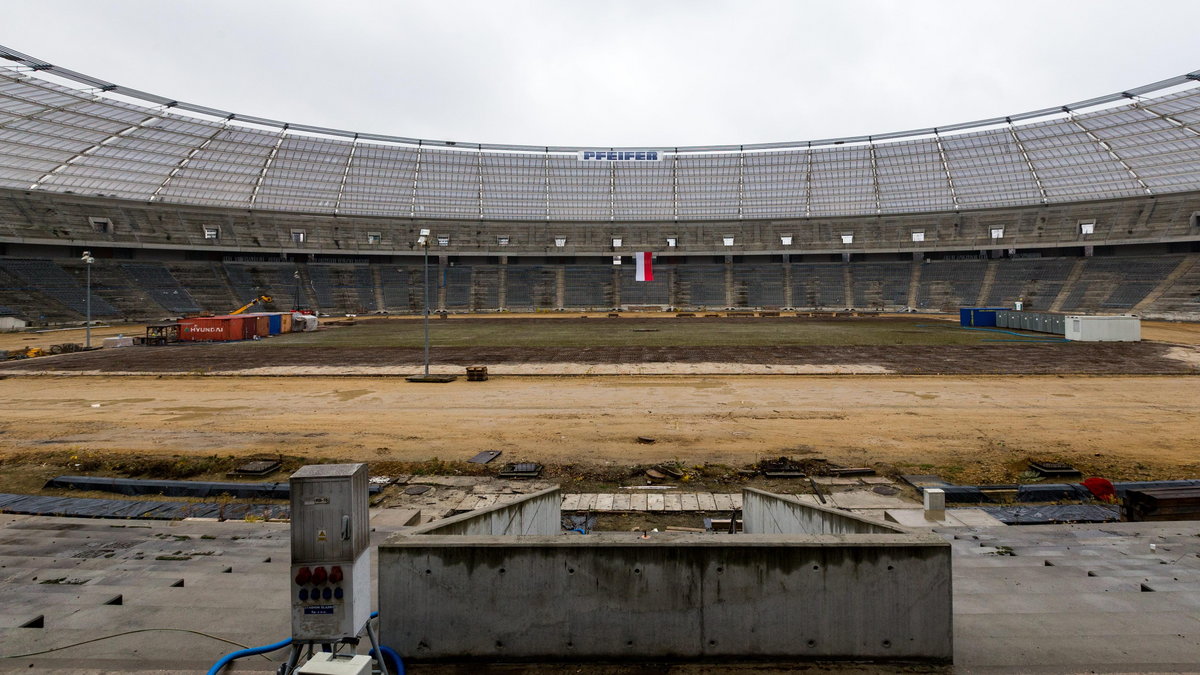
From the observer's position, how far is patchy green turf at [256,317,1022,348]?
39281mm

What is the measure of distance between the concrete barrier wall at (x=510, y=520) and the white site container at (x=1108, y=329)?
4392cm

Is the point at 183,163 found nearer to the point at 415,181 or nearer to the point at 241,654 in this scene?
the point at 415,181

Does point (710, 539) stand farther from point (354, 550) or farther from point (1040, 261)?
point (1040, 261)

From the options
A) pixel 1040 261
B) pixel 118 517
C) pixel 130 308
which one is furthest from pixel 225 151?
pixel 1040 261

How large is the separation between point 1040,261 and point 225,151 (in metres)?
107

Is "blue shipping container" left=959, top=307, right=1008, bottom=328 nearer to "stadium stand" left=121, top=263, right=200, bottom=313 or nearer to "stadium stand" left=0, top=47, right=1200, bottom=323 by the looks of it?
"stadium stand" left=0, top=47, right=1200, bottom=323

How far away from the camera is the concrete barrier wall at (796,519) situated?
19.9 ft

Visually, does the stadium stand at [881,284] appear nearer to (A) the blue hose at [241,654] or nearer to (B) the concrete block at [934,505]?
(B) the concrete block at [934,505]

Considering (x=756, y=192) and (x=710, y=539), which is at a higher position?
(x=756, y=192)

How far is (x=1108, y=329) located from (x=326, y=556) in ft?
160

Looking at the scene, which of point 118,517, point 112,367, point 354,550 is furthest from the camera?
point 112,367

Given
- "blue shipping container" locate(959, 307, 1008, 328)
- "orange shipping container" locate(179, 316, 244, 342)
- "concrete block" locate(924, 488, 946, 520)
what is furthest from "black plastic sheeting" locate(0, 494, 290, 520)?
"blue shipping container" locate(959, 307, 1008, 328)

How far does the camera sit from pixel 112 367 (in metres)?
29.9

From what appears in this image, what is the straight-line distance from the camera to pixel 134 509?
10492mm
